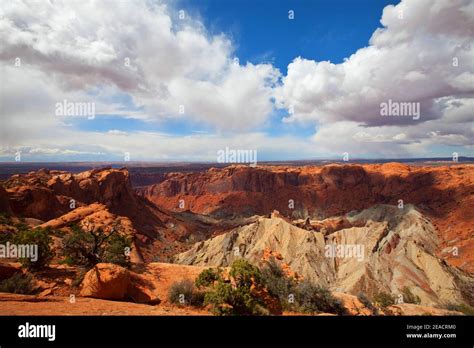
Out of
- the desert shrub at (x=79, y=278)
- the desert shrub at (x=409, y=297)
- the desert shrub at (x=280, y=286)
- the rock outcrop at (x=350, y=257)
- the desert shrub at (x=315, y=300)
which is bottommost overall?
the desert shrub at (x=409, y=297)

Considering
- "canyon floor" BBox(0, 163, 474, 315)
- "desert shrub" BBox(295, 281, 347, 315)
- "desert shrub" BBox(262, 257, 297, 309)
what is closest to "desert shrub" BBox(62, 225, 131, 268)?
"canyon floor" BBox(0, 163, 474, 315)

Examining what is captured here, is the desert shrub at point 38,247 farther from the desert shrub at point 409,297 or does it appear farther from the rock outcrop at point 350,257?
the desert shrub at point 409,297

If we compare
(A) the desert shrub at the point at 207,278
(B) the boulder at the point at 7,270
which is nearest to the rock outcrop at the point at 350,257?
(A) the desert shrub at the point at 207,278

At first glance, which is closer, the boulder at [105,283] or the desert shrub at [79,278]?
the boulder at [105,283]

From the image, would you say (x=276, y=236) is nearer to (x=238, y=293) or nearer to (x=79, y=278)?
(x=238, y=293)

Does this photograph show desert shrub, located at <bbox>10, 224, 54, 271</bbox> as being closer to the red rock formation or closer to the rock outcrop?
the rock outcrop
